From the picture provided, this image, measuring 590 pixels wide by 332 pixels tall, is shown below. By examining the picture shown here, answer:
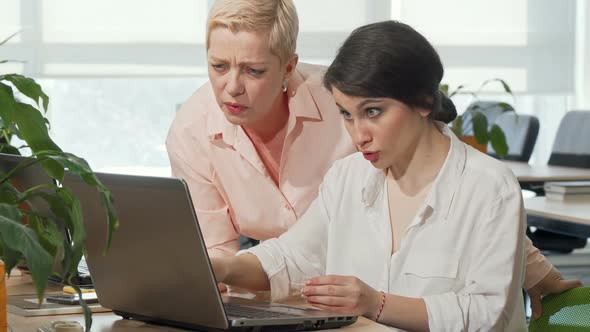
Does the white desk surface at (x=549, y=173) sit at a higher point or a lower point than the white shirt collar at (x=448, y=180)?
lower

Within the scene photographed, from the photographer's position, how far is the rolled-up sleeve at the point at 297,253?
6.36ft

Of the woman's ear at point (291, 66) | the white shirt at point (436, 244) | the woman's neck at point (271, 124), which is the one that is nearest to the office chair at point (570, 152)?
the woman's neck at point (271, 124)

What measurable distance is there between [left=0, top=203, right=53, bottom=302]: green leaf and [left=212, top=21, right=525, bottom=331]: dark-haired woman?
1.98 ft

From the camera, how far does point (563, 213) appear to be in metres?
3.33

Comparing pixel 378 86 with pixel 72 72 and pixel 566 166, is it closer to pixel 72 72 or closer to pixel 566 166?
pixel 566 166

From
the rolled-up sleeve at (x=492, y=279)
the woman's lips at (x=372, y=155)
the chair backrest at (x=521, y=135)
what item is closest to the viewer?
the rolled-up sleeve at (x=492, y=279)

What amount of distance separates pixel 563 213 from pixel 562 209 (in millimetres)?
131

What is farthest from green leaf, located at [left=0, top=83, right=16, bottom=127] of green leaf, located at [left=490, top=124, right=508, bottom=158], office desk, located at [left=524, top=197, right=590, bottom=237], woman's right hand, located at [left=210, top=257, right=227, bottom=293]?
green leaf, located at [left=490, top=124, right=508, bottom=158]

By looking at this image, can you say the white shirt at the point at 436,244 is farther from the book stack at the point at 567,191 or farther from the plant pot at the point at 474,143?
the plant pot at the point at 474,143

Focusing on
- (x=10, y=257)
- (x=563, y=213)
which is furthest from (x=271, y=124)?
(x=563, y=213)

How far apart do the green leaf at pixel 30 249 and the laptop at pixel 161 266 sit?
0.31 m

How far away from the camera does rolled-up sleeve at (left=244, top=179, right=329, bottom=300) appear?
1.94m

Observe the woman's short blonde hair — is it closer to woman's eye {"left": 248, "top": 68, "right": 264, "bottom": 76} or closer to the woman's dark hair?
woman's eye {"left": 248, "top": 68, "right": 264, "bottom": 76}

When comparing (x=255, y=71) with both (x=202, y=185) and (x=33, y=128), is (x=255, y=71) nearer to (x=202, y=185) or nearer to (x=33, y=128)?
(x=202, y=185)
